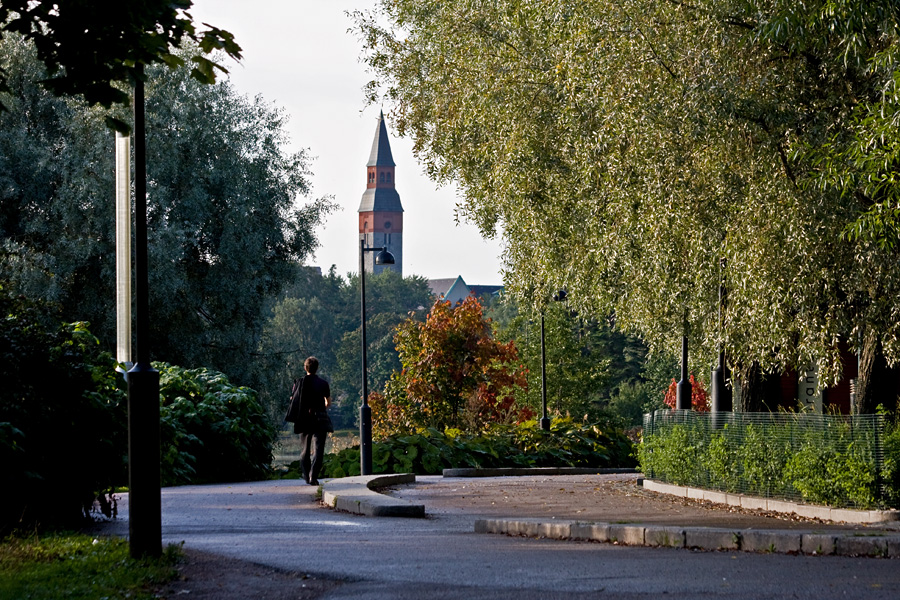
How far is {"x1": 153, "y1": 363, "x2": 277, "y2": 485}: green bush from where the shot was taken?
18266 millimetres

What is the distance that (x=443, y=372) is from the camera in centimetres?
3462

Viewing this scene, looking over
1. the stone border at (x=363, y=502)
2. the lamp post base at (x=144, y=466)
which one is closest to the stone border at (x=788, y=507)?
the stone border at (x=363, y=502)

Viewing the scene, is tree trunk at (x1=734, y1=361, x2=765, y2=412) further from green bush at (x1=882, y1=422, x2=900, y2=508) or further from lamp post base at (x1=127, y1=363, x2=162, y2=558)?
lamp post base at (x1=127, y1=363, x2=162, y2=558)

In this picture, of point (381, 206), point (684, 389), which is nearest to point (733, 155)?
point (684, 389)

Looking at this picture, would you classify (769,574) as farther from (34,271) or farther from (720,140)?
(34,271)

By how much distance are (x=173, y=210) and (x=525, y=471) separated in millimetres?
13176

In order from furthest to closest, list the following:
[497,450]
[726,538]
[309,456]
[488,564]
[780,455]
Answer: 1. [497,450]
2. [309,456]
3. [780,455]
4. [726,538]
5. [488,564]

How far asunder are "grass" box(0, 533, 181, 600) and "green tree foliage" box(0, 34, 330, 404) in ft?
68.6

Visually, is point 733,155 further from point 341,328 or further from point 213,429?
point 341,328

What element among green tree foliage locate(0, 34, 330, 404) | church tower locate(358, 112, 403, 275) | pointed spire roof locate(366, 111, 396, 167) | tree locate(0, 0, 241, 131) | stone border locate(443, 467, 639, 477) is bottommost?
stone border locate(443, 467, 639, 477)

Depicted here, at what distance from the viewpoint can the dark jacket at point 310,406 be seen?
1614cm

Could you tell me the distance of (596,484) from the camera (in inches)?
739

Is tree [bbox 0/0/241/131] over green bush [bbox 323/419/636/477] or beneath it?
over

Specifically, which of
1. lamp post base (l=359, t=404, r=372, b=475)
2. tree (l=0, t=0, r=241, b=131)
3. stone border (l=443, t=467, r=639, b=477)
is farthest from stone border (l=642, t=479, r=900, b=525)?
tree (l=0, t=0, r=241, b=131)
